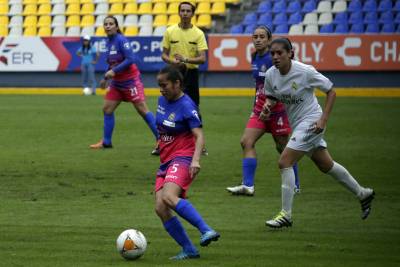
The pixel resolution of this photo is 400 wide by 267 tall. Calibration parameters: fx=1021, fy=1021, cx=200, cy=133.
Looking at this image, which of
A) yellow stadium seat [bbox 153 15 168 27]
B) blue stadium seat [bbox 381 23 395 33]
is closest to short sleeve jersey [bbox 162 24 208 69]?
blue stadium seat [bbox 381 23 395 33]

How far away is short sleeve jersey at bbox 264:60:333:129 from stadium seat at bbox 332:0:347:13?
2454 centimetres

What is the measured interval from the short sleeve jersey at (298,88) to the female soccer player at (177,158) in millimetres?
1911

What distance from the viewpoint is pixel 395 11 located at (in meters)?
33.9

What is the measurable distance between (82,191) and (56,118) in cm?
1150

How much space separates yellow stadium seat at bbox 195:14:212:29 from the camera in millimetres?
35875

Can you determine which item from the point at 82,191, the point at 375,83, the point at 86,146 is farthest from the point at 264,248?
the point at 375,83

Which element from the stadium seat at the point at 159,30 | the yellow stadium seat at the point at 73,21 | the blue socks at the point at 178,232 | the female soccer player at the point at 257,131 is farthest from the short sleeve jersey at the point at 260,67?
the yellow stadium seat at the point at 73,21

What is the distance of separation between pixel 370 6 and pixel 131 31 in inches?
343

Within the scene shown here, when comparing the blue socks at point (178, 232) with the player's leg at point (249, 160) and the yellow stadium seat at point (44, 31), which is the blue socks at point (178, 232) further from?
the yellow stadium seat at point (44, 31)

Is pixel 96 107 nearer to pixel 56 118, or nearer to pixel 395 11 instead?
pixel 56 118

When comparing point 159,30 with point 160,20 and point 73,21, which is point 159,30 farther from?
point 73,21

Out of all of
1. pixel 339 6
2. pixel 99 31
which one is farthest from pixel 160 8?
pixel 339 6

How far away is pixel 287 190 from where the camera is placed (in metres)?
10.4

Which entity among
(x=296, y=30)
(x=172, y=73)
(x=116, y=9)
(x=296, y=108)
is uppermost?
(x=172, y=73)
